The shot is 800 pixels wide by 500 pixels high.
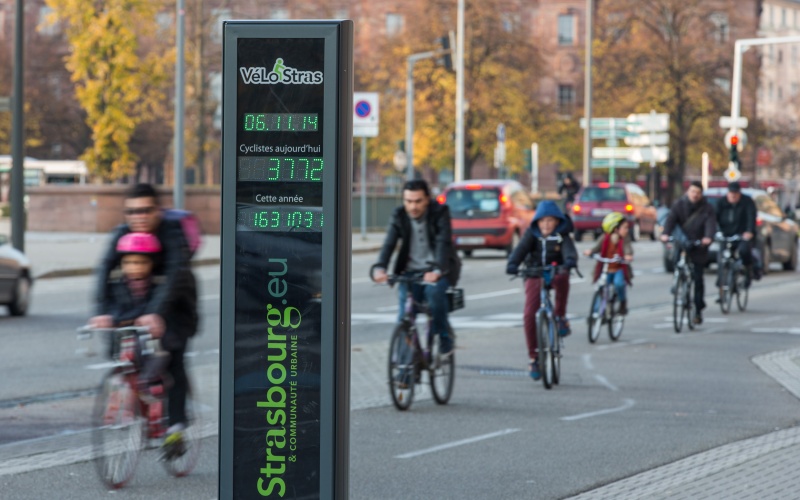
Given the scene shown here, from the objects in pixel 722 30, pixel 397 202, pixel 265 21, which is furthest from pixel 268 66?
pixel 722 30

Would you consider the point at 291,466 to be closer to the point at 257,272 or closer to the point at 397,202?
the point at 257,272

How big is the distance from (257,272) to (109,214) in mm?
37417

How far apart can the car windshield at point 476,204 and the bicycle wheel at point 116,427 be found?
24.9 m

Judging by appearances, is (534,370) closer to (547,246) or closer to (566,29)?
(547,246)

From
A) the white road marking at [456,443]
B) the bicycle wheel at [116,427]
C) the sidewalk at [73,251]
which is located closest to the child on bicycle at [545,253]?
the white road marking at [456,443]

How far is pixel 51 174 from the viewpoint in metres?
73.0

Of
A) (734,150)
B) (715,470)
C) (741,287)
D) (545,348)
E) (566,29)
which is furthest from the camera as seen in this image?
(566,29)

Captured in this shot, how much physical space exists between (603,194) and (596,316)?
27.3 m

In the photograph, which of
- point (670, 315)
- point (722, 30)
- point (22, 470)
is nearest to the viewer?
point (22, 470)

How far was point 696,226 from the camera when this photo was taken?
57.7ft

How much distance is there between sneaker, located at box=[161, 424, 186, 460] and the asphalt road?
0.48ft

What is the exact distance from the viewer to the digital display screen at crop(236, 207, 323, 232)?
5.12 meters

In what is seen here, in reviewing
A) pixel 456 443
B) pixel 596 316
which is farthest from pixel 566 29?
pixel 456 443

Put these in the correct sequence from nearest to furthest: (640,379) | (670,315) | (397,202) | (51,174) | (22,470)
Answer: (22,470) → (640,379) → (670,315) → (397,202) → (51,174)
